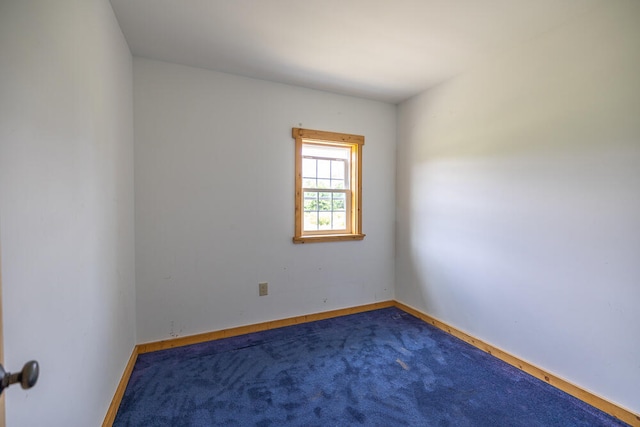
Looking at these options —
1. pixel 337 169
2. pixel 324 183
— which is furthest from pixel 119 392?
pixel 337 169

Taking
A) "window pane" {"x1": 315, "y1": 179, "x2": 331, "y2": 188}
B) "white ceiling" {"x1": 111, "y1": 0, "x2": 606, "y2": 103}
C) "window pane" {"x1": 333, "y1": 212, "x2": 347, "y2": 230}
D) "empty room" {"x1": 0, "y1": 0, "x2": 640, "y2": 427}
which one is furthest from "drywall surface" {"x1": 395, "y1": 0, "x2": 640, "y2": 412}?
"window pane" {"x1": 315, "y1": 179, "x2": 331, "y2": 188}

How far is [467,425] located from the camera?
5.43 feet

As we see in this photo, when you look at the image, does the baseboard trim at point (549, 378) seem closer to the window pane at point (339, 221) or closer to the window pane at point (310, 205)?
the window pane at point (339, 221)

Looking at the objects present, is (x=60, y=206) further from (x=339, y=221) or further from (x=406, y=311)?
(x=406, y=311)

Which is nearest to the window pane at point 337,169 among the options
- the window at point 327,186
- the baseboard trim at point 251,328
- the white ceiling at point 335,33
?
the window at point 327,186

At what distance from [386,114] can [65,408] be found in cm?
367

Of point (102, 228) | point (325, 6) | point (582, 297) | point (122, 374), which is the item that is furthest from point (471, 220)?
point (122, 374)

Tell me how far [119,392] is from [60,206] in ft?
4.68

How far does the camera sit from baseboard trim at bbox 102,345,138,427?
5.32 ft

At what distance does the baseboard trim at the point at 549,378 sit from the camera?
1.70 m

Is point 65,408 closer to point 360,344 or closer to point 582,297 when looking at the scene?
point 360,344

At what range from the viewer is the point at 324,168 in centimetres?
332

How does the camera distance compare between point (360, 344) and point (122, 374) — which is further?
point (360, 344)

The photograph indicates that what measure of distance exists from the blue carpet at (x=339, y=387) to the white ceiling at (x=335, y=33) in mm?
2558
